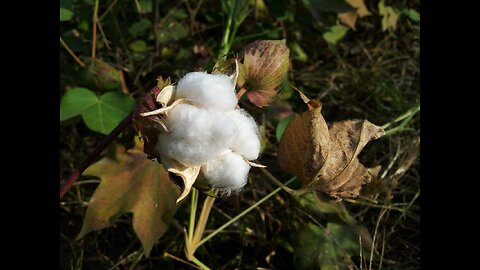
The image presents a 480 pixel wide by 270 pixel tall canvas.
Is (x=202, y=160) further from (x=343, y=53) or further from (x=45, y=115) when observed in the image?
(x=343, y=53)

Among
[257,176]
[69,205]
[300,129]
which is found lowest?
[69,205]

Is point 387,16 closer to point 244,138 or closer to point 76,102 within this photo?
point 76,102

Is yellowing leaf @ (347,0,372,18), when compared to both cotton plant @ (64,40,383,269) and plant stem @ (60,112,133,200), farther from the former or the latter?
plant stem @ (60,112,133,200)

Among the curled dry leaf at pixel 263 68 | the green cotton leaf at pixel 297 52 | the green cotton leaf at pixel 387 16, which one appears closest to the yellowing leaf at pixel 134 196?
the curled dry leaf at pixel 263 68

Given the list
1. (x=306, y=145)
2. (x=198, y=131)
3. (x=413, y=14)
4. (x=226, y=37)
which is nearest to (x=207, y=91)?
(x=198, y=131)

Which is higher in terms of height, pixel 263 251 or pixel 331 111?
pixel 331 111

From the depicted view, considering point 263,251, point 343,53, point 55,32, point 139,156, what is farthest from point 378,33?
point 55,32

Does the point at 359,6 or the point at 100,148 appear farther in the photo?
the point at 359,6
